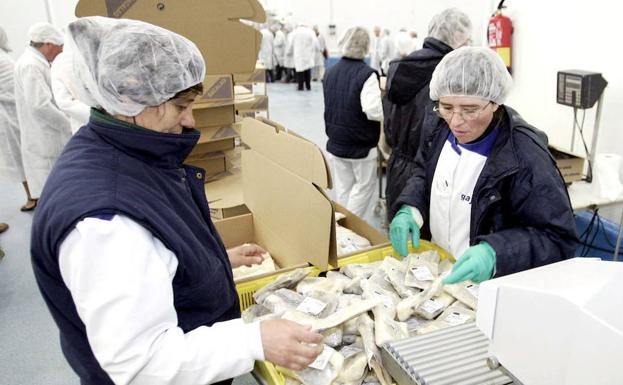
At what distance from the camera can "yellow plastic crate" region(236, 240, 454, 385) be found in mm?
1036

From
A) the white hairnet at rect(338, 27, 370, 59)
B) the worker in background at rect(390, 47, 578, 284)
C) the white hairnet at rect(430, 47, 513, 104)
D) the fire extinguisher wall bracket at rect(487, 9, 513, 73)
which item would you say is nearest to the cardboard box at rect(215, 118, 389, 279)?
the worker in background at rect(390, 47, 578, 284)

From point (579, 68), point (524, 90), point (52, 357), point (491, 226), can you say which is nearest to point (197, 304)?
point (491, 226)

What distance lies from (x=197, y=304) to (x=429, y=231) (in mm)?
1019

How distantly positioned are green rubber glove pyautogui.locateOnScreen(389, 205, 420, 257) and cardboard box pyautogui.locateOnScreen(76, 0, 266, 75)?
107 cm

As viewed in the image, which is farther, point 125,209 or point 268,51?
point 268,51

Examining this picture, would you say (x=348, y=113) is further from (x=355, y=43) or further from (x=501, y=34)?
(x=501, y=34)

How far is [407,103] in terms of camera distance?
244 centimetres

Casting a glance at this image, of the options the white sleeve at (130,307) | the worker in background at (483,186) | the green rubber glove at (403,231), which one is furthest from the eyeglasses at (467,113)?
the white sleeve at (130,307)

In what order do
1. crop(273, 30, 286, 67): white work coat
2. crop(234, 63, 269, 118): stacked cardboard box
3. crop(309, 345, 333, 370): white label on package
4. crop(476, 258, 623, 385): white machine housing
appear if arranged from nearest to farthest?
crop(476, 258, 623, 385): white machine housing < crop(309, 345, 333, 370): white label on package < crop(234, 63, 269, 118): stacked cardboard box < crop(273, 30, 286, 67): white work coat

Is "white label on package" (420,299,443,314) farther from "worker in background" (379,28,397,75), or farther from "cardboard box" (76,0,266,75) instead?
"worker in background" (379,28,397,75)

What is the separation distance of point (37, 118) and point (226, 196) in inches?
78.4

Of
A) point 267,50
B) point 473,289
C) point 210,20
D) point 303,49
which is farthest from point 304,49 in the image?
point 473,289

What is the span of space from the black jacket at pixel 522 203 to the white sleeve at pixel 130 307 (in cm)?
86

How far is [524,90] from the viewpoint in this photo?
3.34m
